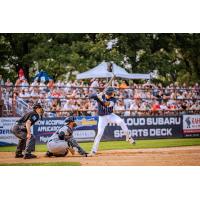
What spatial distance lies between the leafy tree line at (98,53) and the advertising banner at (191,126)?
0.99 metres

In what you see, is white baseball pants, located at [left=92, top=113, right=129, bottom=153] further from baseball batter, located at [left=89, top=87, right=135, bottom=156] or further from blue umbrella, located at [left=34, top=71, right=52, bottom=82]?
blue umbrella, located at [left=34, top=71, right=52, bottom=82]

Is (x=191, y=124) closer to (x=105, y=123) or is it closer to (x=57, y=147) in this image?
(x=105, y=123)

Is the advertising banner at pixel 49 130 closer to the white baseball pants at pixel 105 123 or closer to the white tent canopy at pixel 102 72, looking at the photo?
the white baseball pants at pixel 105 123

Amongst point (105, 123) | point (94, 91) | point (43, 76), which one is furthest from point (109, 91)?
point (43, 76)

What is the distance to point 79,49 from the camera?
13672mm

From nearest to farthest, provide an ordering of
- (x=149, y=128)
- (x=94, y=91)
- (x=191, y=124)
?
(x=94, y=91) → (x=191, y=124) → (x=149, y=128)

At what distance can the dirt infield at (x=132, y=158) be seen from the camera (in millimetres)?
12820

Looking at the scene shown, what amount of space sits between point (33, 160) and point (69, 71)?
2.46 meters

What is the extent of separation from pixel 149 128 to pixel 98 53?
8.46 ft

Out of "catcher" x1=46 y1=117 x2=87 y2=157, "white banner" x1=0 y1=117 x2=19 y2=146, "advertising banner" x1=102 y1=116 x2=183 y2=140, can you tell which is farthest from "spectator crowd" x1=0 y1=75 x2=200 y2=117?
"catcher" x1=46 y1=117 x2=87 y2=157

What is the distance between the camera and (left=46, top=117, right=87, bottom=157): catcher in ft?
42.8

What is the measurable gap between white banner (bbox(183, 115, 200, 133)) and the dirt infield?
611 millimetres

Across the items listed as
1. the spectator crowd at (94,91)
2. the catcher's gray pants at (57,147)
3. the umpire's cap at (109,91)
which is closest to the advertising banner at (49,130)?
the spectator crowd at (94,91)

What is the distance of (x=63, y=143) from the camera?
1306 cm
